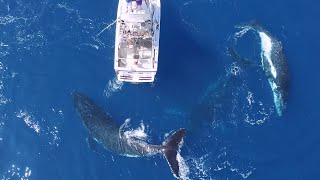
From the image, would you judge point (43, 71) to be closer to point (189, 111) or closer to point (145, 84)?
point (145, 84)

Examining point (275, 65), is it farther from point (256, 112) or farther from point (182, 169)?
point (182, 169)

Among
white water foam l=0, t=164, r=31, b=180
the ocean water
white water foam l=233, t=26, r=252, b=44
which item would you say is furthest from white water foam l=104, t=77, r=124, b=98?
white water foam l=233, t=26, r=252, b=44

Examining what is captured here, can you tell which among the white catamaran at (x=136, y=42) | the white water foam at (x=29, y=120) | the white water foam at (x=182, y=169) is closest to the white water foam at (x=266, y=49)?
the white catamaran at (x=136, y=42)

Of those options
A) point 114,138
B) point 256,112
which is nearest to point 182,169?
point 114,138

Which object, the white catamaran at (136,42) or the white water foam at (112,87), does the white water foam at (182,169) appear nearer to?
the white catamaran at (136,42)

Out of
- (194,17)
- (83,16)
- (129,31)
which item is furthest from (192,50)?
(83,16)

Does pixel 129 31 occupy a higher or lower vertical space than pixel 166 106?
higher
